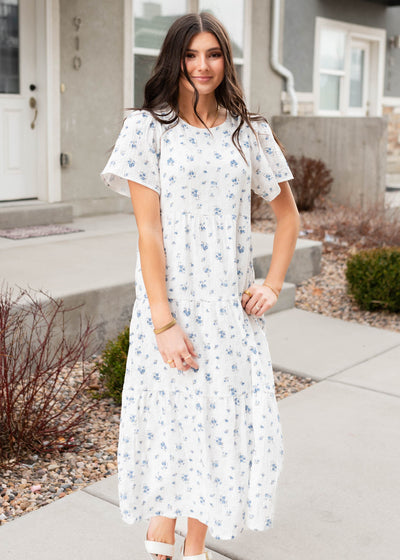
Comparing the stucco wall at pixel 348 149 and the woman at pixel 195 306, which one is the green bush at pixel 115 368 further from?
the stucco wall at pixel 348 149

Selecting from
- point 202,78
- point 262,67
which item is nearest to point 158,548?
point 202,78

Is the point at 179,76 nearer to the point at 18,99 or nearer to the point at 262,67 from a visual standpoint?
the point at 18,99

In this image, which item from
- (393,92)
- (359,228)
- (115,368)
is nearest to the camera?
(115,368)

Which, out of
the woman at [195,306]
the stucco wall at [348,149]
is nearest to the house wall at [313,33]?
the stucco wall at [348,149]

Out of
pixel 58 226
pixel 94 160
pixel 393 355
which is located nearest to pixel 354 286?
pixel 393 355

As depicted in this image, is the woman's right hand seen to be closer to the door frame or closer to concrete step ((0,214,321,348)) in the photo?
concrete step ((0,214,321,348))

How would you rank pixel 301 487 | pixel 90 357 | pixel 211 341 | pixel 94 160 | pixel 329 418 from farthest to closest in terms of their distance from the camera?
pixel 94 160 < pixel 90 357 < pixel 329 418 < pixel 301 487 < pixel 211 341

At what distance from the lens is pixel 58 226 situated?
675 centimetres

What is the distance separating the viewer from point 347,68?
483 inches

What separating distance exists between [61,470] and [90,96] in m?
5.28

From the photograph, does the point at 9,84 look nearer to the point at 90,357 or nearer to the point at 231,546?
the point at 90,357

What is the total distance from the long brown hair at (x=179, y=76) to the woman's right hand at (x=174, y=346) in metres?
0.51

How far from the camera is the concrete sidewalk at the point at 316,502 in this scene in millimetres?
2338

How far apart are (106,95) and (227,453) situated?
6.24m
